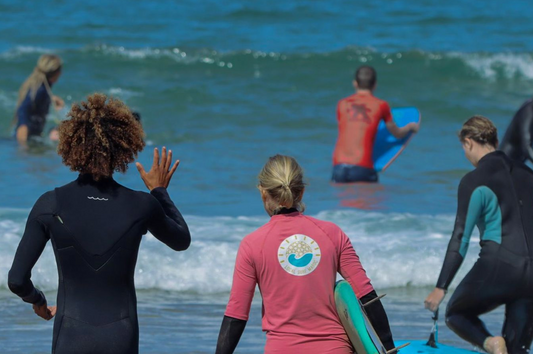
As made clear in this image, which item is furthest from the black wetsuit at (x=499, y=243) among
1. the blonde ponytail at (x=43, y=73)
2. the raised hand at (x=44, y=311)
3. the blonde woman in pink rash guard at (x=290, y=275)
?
the blonde ponytail at (x=43, y=73)

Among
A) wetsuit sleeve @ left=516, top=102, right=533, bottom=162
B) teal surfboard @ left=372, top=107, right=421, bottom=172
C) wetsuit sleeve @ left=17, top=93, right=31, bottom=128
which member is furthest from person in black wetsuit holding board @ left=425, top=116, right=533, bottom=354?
wetsuit sleeve @ left=17, top=93, right=31, bottom=128

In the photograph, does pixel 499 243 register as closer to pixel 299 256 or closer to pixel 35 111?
pixel 299 256

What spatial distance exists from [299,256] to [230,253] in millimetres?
4499

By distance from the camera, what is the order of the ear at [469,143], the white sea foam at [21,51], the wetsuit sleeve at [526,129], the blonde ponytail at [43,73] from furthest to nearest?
the white sea foam at [21,51] → the blonde ponytail at [43,73] → the wetsuit sleeve at [526,129] → the ear at [469,143]

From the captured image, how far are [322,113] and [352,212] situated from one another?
6293mm

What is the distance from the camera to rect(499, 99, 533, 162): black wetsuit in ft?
16.0

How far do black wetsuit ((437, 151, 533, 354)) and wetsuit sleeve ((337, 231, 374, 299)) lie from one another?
1.38 meters

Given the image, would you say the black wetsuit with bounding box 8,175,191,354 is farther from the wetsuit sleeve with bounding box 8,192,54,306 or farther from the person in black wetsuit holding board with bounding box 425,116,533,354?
the person in black wetsuit holding board with bounding box 425,116,533,354

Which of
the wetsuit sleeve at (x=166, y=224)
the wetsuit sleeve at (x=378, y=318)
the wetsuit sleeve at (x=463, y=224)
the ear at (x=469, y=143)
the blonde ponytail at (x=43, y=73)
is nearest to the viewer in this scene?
the wetsuit sleeve at (x=166, y=224)

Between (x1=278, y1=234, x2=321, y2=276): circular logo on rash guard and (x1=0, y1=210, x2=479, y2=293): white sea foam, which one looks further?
(x1=0, y1=210, x2=479, y2=293): white sea foam

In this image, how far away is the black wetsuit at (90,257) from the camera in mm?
2877

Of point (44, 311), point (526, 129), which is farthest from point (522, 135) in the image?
point (44, 311)

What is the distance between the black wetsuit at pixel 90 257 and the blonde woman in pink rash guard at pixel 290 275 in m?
0.35

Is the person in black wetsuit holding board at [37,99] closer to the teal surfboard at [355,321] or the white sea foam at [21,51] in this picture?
the white sea foam at [21,51]
